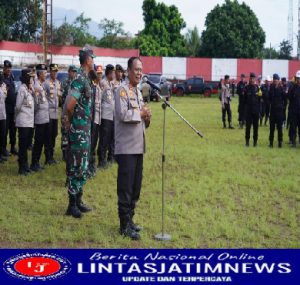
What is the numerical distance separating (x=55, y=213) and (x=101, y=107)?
329 cm

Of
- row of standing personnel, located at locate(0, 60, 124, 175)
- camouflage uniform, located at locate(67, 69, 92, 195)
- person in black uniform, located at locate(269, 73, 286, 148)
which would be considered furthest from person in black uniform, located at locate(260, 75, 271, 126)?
camouflage uniform, located at locate(67, 69, 92, 195)

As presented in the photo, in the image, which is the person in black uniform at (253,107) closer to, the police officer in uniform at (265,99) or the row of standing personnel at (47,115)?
the row of standing personnel at (47,115)

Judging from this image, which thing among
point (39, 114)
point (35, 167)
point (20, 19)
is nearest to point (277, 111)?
point (39, 114)

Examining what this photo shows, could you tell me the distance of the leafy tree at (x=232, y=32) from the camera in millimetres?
50719

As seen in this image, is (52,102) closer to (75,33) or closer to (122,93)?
(122,93)

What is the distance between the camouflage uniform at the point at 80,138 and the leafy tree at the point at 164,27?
142 feet

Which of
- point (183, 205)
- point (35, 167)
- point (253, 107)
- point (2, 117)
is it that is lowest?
point (183, 205)

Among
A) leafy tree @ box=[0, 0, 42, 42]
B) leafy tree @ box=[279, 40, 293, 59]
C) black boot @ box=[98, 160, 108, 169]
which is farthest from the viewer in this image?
leafy tree @ box=[279, 40, 293, 59]

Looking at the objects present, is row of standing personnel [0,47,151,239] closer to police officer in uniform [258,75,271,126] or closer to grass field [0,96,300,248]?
grass field [0,96,300,248]

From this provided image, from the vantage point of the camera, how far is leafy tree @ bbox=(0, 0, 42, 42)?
4108cm

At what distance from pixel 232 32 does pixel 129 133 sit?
152 ft

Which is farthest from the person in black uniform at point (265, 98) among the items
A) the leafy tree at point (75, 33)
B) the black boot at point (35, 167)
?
the leafy tree at point (75, 33)

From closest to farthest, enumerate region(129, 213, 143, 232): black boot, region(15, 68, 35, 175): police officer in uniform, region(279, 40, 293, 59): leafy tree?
1. region(129, 213, 143, 232): black boot
2. region(15, 68, 35, 175): police officer in uniform
3. region(279, 40, 293, 59): leafy tree

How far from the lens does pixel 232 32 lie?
50.5 meters
